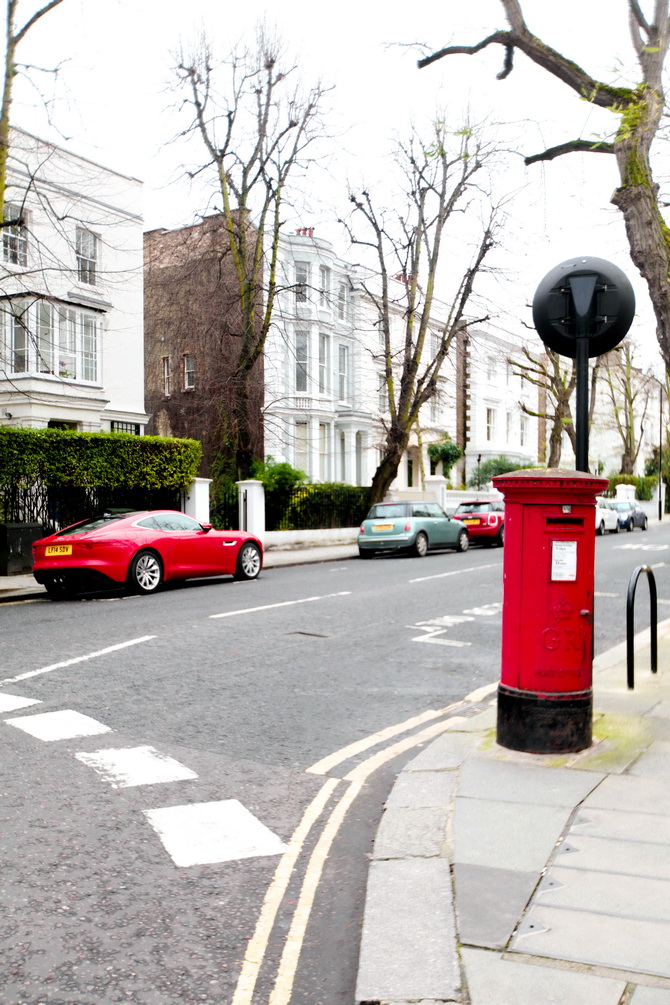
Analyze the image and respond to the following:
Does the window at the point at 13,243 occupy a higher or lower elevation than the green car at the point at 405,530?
higher

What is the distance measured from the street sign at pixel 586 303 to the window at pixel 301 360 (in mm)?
31775

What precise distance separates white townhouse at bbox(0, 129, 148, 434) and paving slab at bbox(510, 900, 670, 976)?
20.1 meters

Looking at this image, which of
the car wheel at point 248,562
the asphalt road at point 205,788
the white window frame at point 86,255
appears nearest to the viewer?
the asphalt road at point 205,788

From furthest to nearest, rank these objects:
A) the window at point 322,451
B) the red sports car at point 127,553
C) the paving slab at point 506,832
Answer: the window at point 322,451, the red sports car at point 127,553, the paving slab at point 506,832

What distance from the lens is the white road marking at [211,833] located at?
12.7ft

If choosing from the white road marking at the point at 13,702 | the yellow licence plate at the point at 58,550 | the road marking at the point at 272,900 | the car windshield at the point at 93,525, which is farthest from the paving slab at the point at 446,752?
the car windshield at the point at 93,525

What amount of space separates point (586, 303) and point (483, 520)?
75.1 feet

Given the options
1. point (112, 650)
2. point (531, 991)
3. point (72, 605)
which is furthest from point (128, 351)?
point (531, 991)

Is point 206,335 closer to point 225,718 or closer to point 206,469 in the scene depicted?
point 206,469

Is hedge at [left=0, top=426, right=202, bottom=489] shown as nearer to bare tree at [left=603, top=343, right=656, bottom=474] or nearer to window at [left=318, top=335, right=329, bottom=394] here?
window at [left=318, top=335, right=329, bottom=394]

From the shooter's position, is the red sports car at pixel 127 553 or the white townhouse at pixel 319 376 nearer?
the red sports car at pixel 127 553

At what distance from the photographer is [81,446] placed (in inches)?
755

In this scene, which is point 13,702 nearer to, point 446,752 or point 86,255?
point 446,752

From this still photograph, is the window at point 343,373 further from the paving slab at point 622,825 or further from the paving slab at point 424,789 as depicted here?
the paving slab at point 622,825
